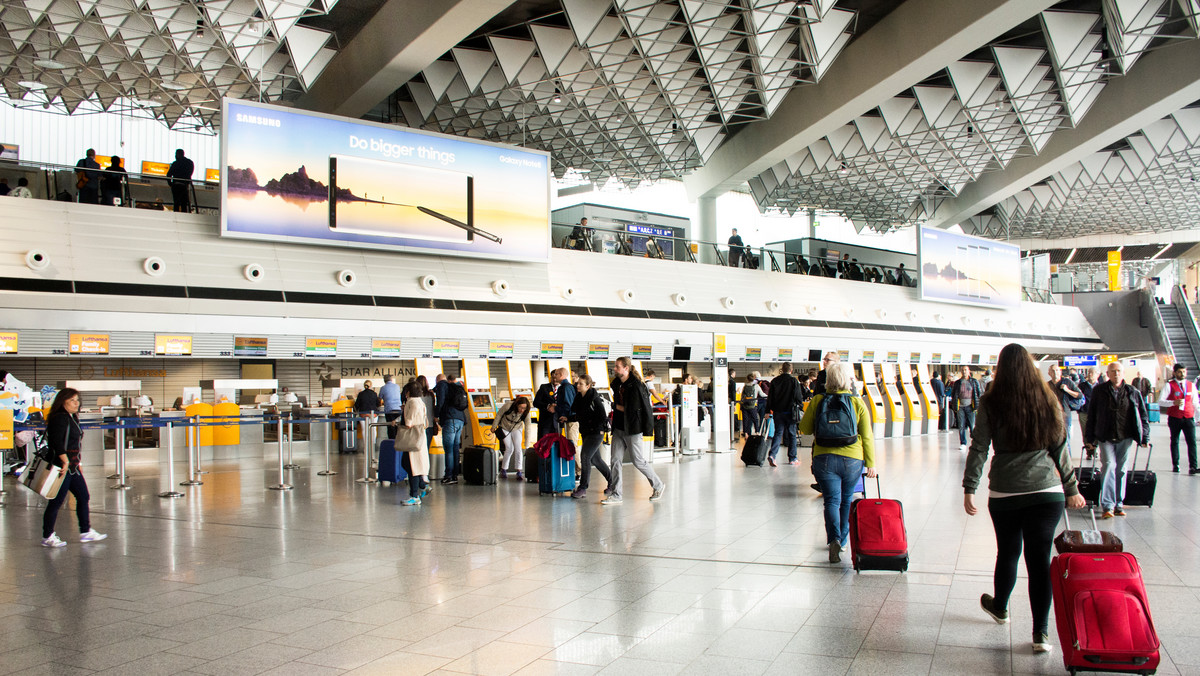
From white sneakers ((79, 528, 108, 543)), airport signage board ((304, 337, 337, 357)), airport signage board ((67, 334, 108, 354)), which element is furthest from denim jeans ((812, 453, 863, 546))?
airport signage board ((67, 334, 108, 354))

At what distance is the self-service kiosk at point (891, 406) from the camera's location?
765 inches

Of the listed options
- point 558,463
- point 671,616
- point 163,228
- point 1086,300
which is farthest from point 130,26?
point 1086,300

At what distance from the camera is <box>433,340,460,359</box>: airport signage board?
17.8m

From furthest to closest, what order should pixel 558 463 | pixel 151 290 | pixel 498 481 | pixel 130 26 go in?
1. pixel 130 26
2. pixel 151 290
3. pixel 498 481
4. pixel 558 463

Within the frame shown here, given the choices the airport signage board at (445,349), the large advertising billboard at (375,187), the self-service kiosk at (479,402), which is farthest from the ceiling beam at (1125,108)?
the airport signage board at (445,349)

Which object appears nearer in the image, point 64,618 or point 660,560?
point 64,618

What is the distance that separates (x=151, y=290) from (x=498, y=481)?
7.91 meters

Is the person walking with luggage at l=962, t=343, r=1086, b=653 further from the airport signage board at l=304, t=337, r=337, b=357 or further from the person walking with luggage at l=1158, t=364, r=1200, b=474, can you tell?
the airport signage board at l=304, t=337, r=337, b=357

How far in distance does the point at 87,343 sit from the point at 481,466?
7.91 meters

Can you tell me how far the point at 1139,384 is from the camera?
1004 cm

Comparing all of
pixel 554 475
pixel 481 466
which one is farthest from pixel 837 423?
pixel 481 466

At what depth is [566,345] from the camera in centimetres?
1972

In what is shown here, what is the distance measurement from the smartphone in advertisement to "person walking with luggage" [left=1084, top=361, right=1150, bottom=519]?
44.9ft

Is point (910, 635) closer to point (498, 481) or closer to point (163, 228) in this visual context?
point (498, 481)
